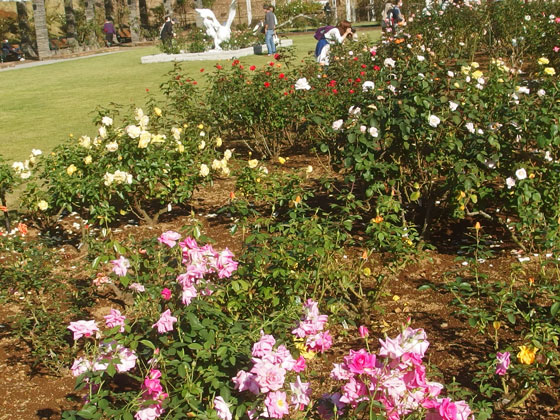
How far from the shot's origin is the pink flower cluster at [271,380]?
5.98ft

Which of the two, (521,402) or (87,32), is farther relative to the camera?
(87,32)

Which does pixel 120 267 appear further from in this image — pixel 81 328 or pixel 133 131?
pixel 133 131

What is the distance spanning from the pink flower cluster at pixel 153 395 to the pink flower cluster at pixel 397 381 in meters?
0.55

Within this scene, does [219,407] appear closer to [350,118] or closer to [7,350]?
[7,350]

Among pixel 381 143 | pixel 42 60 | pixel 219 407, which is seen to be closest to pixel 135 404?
pixel 219 407

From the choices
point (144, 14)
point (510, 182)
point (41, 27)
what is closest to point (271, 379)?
point (510, 182)

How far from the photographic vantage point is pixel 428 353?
3.03m

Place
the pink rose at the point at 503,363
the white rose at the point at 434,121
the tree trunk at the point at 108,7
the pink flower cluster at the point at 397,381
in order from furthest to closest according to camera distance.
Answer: the tree trunk at the point at 108,7 < the white rose at the point at 434,121 < the pink rose at the point at 503,363 < the pink flower cluster at the point at 397,381

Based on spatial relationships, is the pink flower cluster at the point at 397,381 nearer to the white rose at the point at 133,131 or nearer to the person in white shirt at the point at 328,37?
the white rose at the point at 133,131

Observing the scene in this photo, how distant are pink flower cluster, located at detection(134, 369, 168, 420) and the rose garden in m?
0.01

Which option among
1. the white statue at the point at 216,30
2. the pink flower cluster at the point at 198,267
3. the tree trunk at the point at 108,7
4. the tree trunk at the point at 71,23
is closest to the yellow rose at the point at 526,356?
the pink flower cluster at the point at 198,267

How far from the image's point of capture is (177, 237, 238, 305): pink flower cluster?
235 cm

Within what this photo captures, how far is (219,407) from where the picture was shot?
6.19ft

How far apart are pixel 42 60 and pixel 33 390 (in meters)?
25.5
